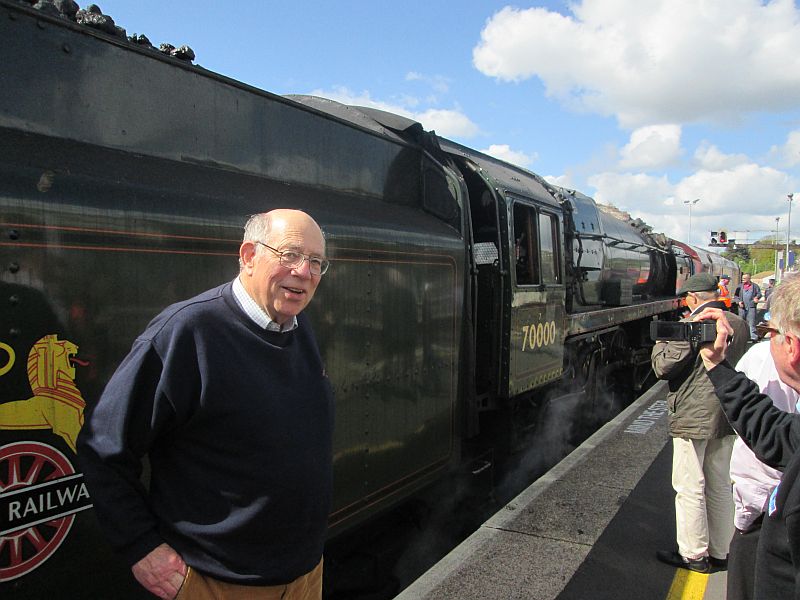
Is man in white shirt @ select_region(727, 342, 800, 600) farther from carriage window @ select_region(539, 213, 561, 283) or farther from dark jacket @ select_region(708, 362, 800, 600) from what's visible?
carriage window @ select_region(539, 213, 561, 283)

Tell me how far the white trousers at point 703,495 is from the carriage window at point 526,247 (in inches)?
69.2

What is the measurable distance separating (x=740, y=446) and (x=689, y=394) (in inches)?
45.4

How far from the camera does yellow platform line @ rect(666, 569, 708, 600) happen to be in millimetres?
3236

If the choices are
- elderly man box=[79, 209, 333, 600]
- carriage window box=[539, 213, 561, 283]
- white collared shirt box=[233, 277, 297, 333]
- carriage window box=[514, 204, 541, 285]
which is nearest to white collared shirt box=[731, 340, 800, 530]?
elderly man box=[79, 209, 333, 600]

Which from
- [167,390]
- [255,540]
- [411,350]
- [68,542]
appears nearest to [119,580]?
[68,542]

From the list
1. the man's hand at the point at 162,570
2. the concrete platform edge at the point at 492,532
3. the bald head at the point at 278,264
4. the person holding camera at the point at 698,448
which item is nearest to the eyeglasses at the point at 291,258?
the bald head at the point at 278,264

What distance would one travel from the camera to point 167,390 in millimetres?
1471

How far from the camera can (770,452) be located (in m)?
1.93

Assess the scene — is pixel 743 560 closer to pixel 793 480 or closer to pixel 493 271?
pixel 793 480

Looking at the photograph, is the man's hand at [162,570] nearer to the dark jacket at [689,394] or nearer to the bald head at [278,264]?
the bald head at [278,264]

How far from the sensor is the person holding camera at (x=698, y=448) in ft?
11.1

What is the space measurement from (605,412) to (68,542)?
755 cm

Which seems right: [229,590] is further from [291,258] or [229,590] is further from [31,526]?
[291,258]

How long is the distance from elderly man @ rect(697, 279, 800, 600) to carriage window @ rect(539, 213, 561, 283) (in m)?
2.87
